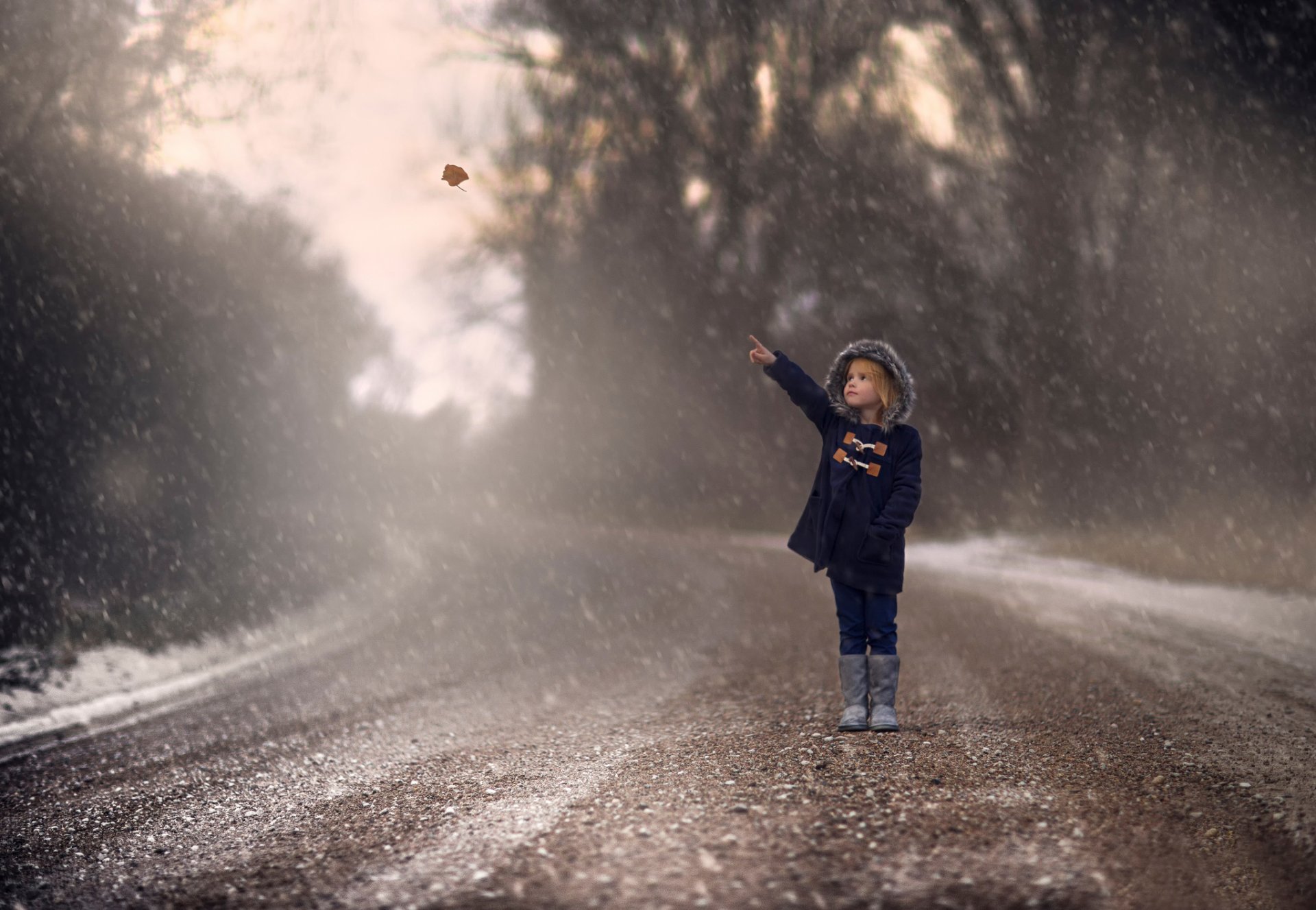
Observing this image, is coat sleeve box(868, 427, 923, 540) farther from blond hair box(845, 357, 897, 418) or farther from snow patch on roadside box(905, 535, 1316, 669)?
snow patch on roadside box(905, 535, 1316, 669)

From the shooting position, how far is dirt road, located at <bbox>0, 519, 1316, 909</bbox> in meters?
2.73

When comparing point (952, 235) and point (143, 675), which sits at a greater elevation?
A: point (952, 235)

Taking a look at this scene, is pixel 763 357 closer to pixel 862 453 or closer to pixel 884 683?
pixel 862 453

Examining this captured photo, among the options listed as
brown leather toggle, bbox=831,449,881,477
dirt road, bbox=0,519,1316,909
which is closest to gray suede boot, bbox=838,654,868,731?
dirt road, bbox=0,519,1316,909

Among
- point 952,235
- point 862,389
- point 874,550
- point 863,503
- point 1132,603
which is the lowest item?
point 1132,603

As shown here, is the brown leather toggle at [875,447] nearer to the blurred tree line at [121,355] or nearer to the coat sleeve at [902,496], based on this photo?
the coat sleeve at [902,496]

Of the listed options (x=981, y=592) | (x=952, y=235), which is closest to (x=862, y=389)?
(x=981, y=592)

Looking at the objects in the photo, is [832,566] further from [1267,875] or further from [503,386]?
[503,386]

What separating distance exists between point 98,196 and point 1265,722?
11.4 m

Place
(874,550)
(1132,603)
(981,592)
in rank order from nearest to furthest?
(874,550), (1132,603), (981,592)

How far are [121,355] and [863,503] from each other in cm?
920

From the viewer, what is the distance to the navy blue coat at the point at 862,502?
13.7ft

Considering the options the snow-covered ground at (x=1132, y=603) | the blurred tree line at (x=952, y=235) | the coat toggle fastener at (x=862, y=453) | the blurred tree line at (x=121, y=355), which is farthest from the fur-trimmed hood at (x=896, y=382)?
the blurred tree line at (x=952, y=235)

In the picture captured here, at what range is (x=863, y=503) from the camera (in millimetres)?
4219
